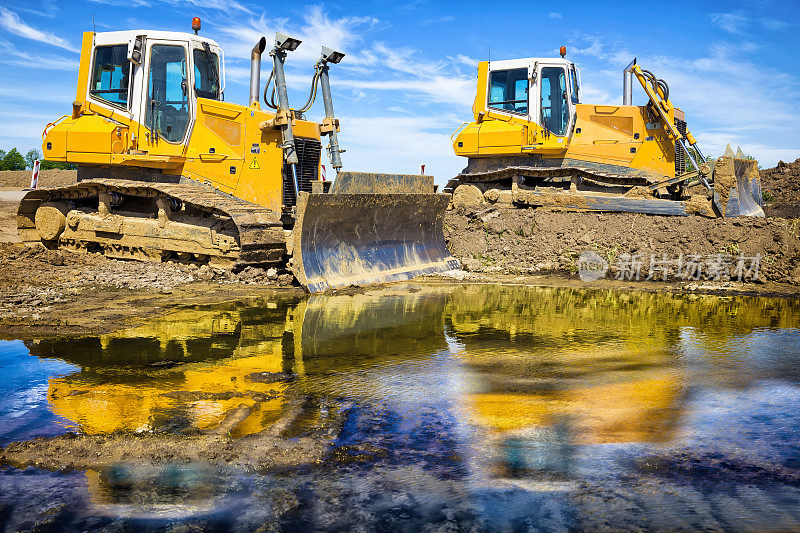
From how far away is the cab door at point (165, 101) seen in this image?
1084 centimetres

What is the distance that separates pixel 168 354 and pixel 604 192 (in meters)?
12.4

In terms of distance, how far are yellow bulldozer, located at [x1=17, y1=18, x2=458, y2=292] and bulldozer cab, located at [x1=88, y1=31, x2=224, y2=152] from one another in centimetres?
2

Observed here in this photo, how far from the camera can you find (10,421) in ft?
13.8

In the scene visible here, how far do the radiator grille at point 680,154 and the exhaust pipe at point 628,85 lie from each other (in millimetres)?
1204

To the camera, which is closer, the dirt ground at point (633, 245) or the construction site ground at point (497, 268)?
the construction site ground at point (497, 268)

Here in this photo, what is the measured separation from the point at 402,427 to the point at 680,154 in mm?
14148

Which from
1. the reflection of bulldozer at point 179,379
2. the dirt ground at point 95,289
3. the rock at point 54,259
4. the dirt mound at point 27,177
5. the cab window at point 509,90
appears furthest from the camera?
the dirt mound at point 27,177

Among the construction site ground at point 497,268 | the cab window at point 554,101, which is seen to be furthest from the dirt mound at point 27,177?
the cab window at point 554,101

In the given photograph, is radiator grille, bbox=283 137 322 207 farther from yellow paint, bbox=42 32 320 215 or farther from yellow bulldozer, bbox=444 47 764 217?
yellow bulldozer, bbox=444 47 764 217

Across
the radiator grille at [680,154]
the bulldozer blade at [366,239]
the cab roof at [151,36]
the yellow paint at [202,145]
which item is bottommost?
the bulldozer blade at [366,239]

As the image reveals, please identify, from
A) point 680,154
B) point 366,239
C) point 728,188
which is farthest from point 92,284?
point 680,154

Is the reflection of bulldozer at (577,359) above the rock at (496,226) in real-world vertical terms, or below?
below

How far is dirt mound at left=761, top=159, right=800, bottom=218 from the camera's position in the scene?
23.0m

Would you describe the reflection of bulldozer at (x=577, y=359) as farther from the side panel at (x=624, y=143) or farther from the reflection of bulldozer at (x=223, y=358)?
the side panel at (x=624, y=143)
